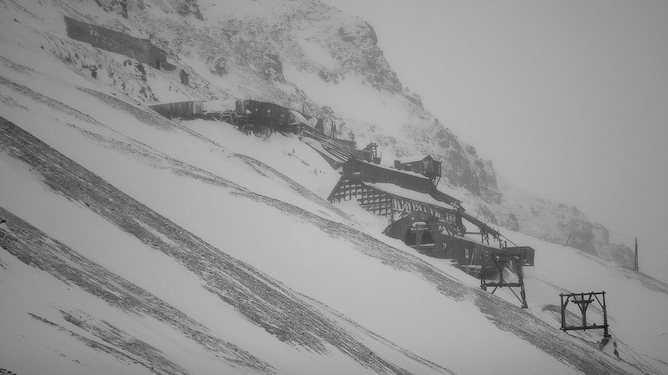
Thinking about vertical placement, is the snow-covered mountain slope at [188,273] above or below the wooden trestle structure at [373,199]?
below

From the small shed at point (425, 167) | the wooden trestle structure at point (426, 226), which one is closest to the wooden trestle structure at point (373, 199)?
the wooden trestle structure at point (426, 226)

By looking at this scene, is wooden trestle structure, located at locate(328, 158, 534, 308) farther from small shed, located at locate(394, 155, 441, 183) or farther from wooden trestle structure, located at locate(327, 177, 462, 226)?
small shed, located at locate(394, 155, 441, 183)

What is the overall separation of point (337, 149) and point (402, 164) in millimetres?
9855

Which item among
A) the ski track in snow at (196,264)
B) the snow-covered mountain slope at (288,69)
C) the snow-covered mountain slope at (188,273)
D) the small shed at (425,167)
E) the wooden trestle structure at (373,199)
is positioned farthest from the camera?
the small shed at (425,167)

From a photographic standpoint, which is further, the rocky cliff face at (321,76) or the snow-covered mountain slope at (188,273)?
the rocky cliff face at (321,76)

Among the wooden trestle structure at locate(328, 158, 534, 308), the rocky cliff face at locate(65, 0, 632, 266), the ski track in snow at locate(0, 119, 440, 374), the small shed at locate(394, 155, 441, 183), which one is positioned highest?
the rocky cliff face at locate(65, 0, 632, 266)

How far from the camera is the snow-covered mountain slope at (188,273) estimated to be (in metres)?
9.45

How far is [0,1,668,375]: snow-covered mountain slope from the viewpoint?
945 cm

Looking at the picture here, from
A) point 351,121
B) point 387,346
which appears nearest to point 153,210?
point 387,346

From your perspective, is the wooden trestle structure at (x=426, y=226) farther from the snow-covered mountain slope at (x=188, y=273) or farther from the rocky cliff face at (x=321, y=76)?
the rocky cliff face at (x=321, y=76)

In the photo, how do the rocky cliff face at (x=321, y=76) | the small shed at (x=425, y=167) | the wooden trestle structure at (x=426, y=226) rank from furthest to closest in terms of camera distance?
the rocky cliff face at (x=321, y=76) → the small shed at (x=425, y=167) → the wooden trestle structure at (x=426, y=226)

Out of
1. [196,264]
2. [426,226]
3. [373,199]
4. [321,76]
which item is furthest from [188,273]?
[321,76]

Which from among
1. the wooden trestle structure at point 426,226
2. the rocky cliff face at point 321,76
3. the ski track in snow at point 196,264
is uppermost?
the rocky cliff face at point 321,76

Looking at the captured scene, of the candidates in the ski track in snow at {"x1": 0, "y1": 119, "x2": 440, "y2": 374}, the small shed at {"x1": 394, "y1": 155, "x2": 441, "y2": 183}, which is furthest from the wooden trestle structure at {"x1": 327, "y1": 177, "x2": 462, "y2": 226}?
the ski track in snow at {"x1": 0, "y1": 119, "x2": 440, "y2": 374}
